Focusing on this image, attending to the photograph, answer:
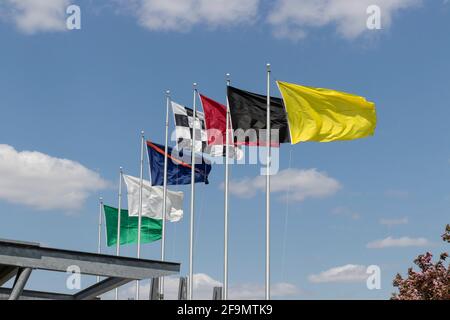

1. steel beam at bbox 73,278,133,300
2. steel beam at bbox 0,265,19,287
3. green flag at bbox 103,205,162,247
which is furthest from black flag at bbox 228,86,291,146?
green flag at bbox 103,205,162,247

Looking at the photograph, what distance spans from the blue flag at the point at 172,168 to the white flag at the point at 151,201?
3570 mm

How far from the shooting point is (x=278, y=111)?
27.7m

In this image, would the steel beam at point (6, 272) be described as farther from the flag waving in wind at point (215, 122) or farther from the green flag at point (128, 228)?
the green flag at point (128, 228)

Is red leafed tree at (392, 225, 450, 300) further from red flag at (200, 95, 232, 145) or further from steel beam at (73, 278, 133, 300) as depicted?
steel beam at (73, 278, 133, 300)

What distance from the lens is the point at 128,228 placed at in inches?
1971

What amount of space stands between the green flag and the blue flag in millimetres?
6671

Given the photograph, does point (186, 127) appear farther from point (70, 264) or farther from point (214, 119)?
point (70, 264)

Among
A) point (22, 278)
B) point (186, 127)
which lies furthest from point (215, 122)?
point (22, 278)

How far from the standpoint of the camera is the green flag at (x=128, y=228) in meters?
46.2

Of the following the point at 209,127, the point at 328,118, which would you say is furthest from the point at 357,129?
the point at 209,127

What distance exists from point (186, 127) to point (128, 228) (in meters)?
15.9

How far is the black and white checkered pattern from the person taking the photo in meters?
35.3
